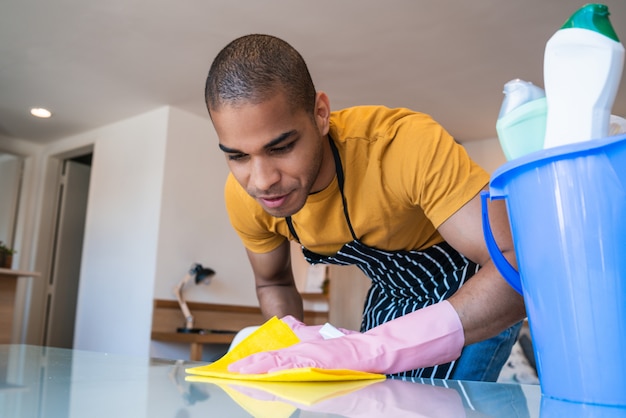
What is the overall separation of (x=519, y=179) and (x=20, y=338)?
5225 millimetres

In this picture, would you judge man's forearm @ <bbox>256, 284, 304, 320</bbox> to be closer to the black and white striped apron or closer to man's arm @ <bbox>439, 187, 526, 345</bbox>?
the black and white striped apron

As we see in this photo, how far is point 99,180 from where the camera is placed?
177 inches

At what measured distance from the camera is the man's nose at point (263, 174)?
862 mm

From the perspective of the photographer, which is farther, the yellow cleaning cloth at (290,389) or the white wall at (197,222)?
the white wall at (197,222)

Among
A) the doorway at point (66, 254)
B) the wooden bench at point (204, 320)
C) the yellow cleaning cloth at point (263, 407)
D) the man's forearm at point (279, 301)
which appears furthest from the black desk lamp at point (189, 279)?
the yellow cleaning cloth at point (263, 407)

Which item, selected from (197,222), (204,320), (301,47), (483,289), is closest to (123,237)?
(197,222)

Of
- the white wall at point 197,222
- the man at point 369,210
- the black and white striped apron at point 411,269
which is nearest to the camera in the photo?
the man at point 369,210

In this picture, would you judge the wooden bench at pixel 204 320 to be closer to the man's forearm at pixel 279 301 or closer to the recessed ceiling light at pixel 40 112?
the recessed ceiling light at pixel 40 112

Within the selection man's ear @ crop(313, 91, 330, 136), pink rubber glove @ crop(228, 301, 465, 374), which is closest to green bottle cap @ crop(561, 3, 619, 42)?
pink rubber glove @ crop(228, 301, 465, 374)

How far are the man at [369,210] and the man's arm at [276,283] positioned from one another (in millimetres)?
11

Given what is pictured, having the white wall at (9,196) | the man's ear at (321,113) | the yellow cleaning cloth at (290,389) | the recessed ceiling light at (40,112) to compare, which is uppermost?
the recessed ceiling light at (40,112)

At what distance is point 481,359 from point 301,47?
2.37m

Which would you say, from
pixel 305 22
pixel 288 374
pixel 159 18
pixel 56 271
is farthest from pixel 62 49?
pixel 288 374

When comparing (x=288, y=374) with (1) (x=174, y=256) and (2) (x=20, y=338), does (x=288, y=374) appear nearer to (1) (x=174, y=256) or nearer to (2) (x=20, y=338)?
(1) (x=174, y=256)
